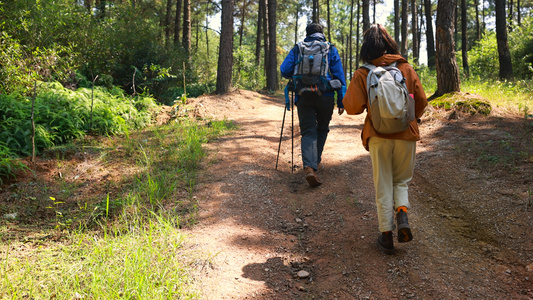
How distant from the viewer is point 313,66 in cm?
490

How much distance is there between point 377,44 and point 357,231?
1.95 m

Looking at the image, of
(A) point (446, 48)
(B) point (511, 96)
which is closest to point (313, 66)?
(A) point (446, 48)

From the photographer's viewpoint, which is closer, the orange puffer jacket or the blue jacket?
the orange puffer jacket

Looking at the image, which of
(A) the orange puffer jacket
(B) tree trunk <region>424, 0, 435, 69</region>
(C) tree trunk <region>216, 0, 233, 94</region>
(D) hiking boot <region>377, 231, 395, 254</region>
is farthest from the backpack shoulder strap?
(B) tree trunk <region>424, 0, 435, 69</region>

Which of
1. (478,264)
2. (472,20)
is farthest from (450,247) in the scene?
(472,20)

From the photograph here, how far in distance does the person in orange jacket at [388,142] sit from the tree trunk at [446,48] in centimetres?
622

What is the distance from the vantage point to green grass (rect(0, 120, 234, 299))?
2.66 m

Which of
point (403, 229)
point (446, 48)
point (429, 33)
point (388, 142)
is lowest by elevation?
point (403, 229)

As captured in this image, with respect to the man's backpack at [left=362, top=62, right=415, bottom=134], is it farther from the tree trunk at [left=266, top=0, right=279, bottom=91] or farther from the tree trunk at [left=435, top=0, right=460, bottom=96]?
the tree trunk at [left=266, top=0, right=279, bottom=91]

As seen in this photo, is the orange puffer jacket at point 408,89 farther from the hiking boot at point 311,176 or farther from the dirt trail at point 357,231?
the hiking boot at point 311,176

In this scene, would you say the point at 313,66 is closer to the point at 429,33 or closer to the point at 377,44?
the point at 377,44

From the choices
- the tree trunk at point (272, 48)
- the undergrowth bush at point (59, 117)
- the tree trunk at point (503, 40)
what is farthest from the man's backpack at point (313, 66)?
the tree trunk at point (272, 48)

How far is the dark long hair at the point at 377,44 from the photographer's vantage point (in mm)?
3334

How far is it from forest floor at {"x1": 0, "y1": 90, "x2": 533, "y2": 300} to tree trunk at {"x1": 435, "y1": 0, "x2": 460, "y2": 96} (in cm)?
214
